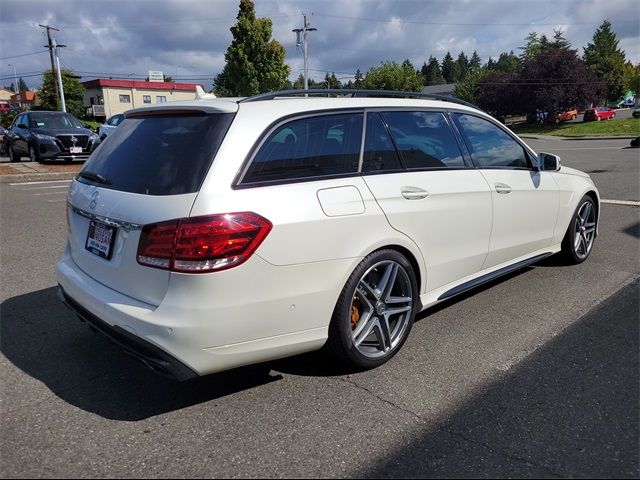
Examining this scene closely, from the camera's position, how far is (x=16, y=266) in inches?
213

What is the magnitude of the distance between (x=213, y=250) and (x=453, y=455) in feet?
4.93

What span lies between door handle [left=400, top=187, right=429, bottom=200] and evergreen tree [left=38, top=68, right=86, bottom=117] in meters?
53.2

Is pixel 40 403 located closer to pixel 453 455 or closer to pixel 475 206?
pixel 453 455

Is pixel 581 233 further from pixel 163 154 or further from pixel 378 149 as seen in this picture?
pixel 163 154

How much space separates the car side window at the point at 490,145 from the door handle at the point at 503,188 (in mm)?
180

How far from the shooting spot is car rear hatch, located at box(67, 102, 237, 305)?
2.56m

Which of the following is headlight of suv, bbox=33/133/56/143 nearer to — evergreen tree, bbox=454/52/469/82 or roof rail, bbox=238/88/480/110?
roof rail, bbox=238/88/480/110

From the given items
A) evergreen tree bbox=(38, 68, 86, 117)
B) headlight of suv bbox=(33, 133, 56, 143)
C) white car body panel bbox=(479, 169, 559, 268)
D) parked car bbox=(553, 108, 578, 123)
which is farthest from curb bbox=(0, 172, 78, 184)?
parked car bbox=(553, 108, 578, 123)

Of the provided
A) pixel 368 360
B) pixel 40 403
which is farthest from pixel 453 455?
pixel 40 403

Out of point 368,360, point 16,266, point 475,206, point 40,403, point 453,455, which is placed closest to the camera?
point 453,455

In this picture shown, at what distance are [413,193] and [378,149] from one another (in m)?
0.37

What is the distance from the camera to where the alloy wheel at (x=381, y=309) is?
3143 millimetres

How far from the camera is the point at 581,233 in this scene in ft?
17.6

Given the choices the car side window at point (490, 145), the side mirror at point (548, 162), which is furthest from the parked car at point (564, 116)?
the car side window at point (490, 145)
